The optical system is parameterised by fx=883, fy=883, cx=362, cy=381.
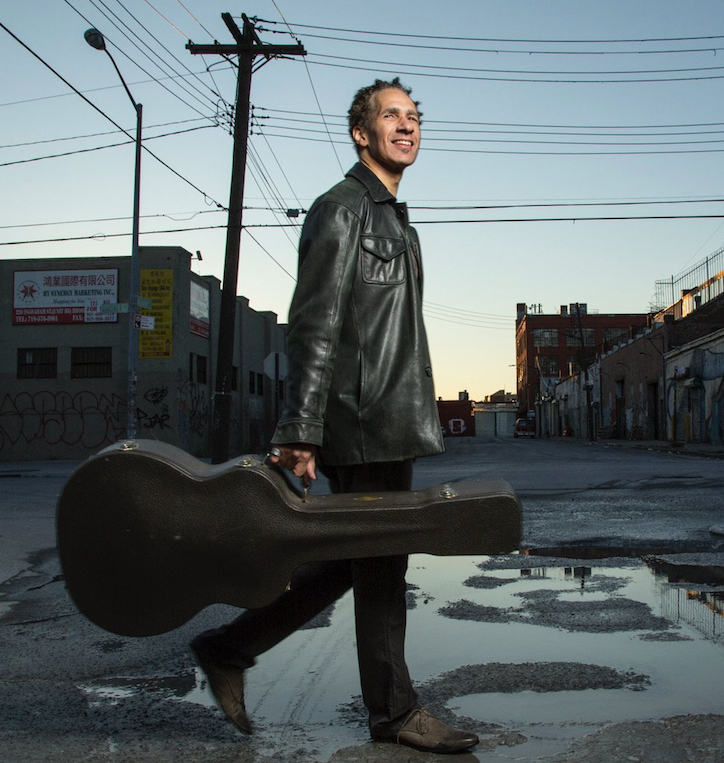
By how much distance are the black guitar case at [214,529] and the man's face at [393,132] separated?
1.04 metres

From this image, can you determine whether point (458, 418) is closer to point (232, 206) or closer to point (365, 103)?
point (232, 206)

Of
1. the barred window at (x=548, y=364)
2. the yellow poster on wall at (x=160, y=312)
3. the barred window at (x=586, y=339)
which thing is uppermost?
the barred window at (x=586, y=339)

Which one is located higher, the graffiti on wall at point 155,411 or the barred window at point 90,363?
the barred window at point 90,363

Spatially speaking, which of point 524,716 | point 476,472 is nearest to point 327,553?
point 524,716

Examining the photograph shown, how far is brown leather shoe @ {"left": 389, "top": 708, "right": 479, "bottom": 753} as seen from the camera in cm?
250

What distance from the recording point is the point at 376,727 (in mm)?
2586

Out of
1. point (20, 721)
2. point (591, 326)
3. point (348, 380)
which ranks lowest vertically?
point (20, 721)

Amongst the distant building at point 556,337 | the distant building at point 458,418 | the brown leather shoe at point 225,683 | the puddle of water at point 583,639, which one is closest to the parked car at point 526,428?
the distant building at point 458,418

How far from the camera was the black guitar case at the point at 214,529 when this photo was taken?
2299 mm

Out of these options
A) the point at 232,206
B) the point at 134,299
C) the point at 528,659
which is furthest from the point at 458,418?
the point at 528,659

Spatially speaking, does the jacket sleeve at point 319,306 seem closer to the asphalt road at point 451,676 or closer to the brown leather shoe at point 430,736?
the brown leather shoe at point 430,736

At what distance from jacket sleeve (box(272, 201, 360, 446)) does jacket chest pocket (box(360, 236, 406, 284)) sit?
0.16 ft

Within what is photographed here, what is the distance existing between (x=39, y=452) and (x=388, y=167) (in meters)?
27.2

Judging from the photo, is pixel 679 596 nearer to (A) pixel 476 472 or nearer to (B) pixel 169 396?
(A) pixel 476 472
